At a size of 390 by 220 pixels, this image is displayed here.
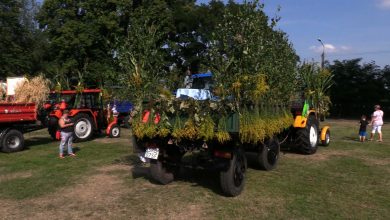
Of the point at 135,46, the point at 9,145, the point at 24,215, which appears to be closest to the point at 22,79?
the point at 9,145

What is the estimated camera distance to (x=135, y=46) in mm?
9336

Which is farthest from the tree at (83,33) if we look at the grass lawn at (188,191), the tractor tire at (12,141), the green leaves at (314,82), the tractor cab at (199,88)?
the tractor cab at (199,88)

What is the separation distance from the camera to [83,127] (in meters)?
16.1

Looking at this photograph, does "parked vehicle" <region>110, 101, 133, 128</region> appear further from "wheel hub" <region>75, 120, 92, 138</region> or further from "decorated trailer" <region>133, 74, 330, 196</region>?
"decorated trailer" <region>133, 74, 330, 196</region>

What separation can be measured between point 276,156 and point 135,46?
4.26 metres

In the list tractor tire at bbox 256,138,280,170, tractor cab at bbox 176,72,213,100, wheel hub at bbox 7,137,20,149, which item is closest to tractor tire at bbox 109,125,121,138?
wheel hub at bbox 7,137,20,149

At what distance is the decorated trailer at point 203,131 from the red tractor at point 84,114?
822 cm

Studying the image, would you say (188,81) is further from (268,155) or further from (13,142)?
(13,142)

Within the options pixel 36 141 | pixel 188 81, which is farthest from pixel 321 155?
pixel 36 141

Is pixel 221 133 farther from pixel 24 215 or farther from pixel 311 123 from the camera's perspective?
pixel 311 123

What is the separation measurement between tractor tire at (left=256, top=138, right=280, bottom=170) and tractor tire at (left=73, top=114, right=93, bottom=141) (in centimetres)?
854

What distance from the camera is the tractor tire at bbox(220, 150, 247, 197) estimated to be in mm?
7207

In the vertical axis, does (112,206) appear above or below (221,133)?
below

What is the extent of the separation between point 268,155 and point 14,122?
8.42 m
